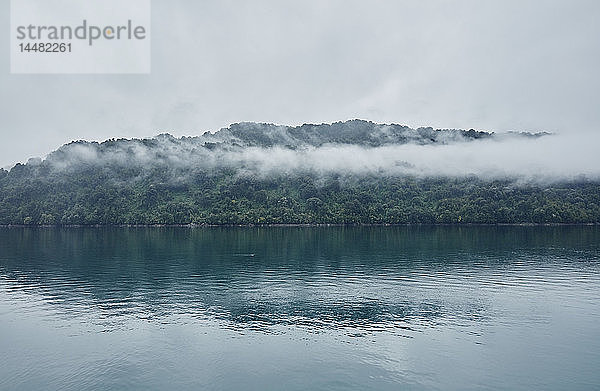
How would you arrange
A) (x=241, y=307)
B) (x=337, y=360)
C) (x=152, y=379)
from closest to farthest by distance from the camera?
(x=152, y=379)
(x=337, y=360)
(x=241, y=307)

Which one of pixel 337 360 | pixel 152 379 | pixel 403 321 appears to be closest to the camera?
pixel 152 379

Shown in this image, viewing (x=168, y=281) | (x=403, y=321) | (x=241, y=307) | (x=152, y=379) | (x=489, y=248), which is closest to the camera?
(x=152, y=379)

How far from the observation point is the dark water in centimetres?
4256

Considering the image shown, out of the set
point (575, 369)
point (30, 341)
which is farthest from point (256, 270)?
point (575, 369)

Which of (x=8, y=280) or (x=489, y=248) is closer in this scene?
(x=8, y=280)

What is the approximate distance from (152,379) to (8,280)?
209 feet

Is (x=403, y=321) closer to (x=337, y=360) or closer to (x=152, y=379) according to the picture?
(x=337, y=360)

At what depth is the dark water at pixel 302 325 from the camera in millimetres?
42562

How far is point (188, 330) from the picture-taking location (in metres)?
55.4

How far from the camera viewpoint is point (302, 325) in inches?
2253

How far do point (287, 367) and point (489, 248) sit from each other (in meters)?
111

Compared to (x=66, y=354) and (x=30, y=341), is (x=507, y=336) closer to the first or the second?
(x=66, y=354)

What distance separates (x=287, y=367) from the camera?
44406mm

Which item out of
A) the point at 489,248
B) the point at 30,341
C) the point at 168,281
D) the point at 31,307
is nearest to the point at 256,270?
the point at 168,281
